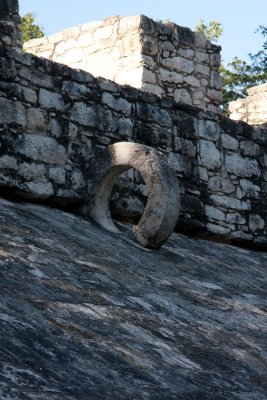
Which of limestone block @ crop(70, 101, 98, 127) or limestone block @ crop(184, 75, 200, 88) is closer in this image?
limestone block @ crop(70, 101, 98, 127)

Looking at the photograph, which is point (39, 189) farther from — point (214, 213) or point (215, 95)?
point (215, 95)

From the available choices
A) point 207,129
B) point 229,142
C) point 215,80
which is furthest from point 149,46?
point 229,142

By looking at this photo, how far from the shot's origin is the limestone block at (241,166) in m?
8.50

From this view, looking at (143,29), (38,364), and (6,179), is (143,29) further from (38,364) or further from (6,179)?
(38,364)

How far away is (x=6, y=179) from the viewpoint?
257 inches

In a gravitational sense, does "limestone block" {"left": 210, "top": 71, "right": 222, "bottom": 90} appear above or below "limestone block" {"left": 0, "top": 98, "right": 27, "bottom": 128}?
above

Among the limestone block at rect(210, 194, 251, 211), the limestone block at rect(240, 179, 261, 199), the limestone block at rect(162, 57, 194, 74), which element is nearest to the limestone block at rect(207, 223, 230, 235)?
the limestone block at rect(210, 194, 251, 211)

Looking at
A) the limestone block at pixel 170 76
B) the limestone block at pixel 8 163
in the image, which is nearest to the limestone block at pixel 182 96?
the limestone block at pixel 170 76

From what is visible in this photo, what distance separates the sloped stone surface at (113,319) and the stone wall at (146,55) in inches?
104

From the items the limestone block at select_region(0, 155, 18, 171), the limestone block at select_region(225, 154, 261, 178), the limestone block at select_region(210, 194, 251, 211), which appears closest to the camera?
the limestone block at select_region(0, 155, 18, 171)

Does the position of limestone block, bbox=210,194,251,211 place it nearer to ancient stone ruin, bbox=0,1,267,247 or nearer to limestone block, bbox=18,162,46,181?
ancient stone ruin, bbox=0,1,267,247

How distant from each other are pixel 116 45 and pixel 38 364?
627 centimetres

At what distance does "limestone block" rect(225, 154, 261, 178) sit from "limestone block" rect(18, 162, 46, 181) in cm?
229

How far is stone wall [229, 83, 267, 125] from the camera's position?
1010 cm
